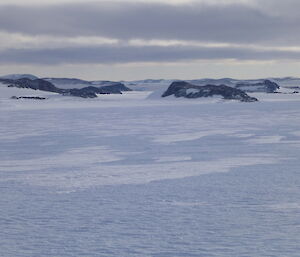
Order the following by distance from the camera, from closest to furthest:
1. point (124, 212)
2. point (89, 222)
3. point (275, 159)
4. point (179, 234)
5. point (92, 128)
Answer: point (179, 234)
point (89, 222)
point (124, 212)
point (275, 159)
point (92, 128)

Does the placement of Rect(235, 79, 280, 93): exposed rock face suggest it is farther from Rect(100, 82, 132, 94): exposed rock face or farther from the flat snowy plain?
the flat snowy plain

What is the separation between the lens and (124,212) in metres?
9.54

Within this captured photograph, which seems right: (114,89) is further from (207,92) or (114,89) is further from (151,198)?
(151,198)

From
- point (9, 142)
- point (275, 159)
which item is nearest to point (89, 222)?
point (275, 159)

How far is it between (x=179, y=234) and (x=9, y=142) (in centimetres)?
1510

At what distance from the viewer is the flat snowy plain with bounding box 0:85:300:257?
7531 mm

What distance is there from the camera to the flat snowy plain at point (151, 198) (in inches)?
297

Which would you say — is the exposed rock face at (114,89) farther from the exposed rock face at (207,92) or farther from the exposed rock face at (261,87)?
the exposed rock face at (207,92)

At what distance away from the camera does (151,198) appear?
10.7 meters

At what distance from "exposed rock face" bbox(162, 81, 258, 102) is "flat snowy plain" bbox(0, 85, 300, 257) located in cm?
6058

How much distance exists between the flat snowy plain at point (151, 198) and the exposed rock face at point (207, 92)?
6058 cm

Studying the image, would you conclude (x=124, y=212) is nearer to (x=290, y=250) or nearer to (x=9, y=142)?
(x=290, y=250)

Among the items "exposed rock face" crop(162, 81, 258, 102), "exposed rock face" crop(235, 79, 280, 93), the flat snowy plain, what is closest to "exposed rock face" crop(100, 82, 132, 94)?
"exposed rock face" crop(235, 79, 280, 93)

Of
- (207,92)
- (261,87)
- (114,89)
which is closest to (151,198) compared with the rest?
(207,92)
